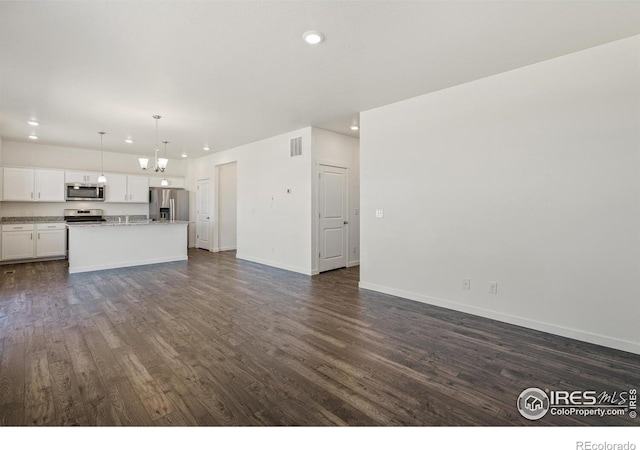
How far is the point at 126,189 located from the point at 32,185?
6.10 feet

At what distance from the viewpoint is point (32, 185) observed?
7098mm

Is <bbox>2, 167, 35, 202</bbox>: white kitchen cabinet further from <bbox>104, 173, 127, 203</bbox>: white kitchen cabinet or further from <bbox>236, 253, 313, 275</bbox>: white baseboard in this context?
<bbox>236, 253, 313, 275</bbox>: white baseboard

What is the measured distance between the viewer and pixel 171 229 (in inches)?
286

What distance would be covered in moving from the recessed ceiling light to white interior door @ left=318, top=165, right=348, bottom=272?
3.24m

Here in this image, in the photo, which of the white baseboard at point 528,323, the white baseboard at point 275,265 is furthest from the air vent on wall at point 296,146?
the white baseboard at point 528,323

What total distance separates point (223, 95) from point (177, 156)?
5802 millimetres

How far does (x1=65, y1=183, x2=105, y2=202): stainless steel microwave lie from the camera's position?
7.56 m

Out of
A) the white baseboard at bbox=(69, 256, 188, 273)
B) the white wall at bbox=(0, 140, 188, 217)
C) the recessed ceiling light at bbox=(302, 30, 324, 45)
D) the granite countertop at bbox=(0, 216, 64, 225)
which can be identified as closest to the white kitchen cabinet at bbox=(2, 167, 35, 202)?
the white wall at bbox=(0, 140, 188, 217)

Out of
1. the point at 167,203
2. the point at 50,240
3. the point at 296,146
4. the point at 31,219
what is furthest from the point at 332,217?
the point at 31,219

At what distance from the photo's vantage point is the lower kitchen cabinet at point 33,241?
674 cm

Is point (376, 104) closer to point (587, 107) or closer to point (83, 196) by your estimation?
point (587, 107)

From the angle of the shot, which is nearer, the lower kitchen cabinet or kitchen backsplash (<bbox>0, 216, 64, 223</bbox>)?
the lower kitchen cabinet

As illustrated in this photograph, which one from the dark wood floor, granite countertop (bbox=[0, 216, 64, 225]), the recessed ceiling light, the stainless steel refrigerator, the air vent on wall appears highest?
the recessed ceiling light

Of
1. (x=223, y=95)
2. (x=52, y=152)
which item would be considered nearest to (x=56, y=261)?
(x=52, y=152)
